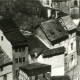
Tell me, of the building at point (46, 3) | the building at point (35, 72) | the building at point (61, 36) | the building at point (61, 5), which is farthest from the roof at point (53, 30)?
the building at point (61, 5)

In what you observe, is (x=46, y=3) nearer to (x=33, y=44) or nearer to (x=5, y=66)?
(x=33, y=44)

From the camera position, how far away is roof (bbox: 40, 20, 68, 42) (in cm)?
6747

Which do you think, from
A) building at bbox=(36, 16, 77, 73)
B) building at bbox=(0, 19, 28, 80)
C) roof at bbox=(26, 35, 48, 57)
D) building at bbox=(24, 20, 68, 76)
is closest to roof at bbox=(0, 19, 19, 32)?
building at bbox=(0, 19, 28, 80)

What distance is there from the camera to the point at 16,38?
6291 centimetres

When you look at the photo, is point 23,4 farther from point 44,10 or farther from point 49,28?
point 49,28

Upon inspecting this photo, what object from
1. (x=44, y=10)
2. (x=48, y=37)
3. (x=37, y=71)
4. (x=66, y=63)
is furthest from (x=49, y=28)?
(x=44, y=10)

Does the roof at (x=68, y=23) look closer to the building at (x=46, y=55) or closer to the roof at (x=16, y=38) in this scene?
the building at (x=46, y=55)

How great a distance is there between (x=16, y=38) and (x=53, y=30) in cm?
989

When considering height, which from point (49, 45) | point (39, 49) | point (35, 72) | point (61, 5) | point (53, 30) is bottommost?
point (35, 72)

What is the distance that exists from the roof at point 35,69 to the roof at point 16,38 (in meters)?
4.72

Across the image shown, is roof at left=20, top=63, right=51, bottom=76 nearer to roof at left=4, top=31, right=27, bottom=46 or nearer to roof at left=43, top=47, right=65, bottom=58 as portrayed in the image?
roof at left=43, top=47, right=65, bottom=58

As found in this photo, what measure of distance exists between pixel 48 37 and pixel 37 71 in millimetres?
9953

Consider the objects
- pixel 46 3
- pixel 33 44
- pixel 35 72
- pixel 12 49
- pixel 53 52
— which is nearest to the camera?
pixel 35 72

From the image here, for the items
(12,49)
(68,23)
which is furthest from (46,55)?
(68,23)
